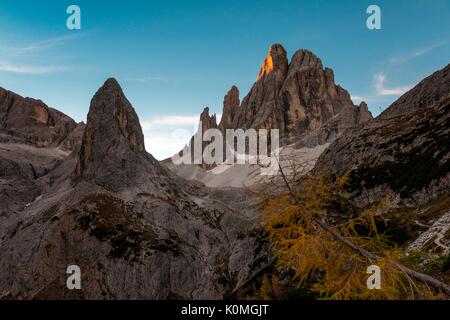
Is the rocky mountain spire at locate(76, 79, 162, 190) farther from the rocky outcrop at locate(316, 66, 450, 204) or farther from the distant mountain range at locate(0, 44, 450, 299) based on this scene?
the rocky outcrop at locate(316, 66, 450, 204)

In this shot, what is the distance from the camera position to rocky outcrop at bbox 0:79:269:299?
79.6 meters

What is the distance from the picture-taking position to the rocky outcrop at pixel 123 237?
261ft

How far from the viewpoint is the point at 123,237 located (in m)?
90.4

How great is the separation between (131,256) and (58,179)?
102m

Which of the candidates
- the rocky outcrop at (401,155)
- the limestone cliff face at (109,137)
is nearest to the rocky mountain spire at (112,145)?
the limestone cliff face at (109,137)

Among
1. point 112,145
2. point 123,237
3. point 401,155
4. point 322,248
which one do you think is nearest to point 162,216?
point 123,237

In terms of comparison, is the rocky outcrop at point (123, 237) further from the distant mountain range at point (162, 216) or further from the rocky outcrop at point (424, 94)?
the rocky outcrop at point (424, 94)

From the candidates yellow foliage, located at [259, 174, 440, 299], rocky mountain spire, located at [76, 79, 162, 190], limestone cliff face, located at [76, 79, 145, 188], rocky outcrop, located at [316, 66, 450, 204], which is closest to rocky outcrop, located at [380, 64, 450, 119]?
rocky outcrop, located at [316, 66, 450, 204]

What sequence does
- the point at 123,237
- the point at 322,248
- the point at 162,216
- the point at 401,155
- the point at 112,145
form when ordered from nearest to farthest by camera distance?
the point at 322,248, the point at 401,155, the point at 123,237, the point at 162,216, the point at 112,145

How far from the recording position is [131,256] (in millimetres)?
→ 85312

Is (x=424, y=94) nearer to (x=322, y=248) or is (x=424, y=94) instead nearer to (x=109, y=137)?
(x=109, y=137)

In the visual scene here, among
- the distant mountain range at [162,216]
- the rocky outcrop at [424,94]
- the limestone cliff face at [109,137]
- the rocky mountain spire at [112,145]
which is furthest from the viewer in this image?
the limestone cliff face at [109,137]

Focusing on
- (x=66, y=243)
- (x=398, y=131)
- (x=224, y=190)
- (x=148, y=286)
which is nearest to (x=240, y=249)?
(x=148, y=286)
